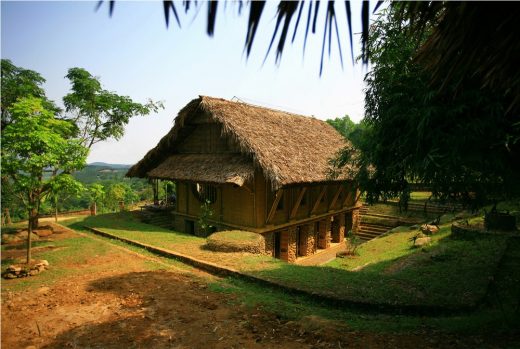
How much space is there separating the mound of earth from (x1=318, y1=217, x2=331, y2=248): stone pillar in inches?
288

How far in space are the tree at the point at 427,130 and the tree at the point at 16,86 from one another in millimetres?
14618

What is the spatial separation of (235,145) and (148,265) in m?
7.15

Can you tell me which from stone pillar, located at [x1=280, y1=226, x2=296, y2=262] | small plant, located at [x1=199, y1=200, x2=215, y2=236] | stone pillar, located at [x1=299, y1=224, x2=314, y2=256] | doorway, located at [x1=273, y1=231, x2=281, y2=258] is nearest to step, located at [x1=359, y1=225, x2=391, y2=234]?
stone pillar, located at [x1=299, y1=224, x2=314, y2=256]

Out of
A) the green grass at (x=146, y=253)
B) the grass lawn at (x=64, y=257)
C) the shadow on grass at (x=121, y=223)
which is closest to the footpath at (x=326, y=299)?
the green grass at (x=146, y=253)

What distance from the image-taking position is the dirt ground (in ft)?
16.5

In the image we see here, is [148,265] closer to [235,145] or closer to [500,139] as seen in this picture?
[235,145]

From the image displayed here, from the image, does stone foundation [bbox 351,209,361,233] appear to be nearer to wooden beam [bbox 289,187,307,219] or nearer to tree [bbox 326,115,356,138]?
wooden beam [bbox 289,187,307,219]

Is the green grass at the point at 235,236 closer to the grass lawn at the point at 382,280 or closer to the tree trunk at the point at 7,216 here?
the grass lawn at the point at 382,280

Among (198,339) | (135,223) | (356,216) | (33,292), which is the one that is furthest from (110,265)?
(356,216)

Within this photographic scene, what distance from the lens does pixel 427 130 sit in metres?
5.52

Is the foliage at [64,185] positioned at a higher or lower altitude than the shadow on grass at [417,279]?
higher

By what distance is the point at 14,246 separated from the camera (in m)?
12.0

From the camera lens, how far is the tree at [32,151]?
323 inches

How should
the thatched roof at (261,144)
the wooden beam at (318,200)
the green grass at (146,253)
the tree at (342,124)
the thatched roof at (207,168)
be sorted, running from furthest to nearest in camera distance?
the tree at (342,124) < the wooden beam at (318,200) < the thatched roof at (261,144) < the thatched roof at (207,168) < the green grass at (146,253)
